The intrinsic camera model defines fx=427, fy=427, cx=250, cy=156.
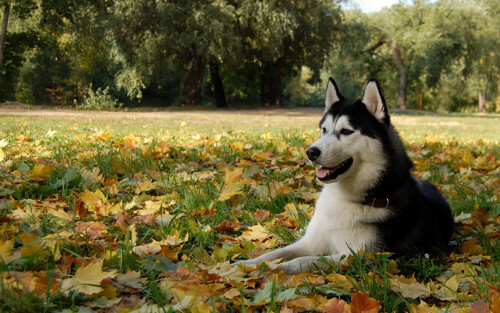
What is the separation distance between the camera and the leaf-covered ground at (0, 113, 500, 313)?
173 cm

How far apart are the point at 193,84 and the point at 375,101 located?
23.0 m

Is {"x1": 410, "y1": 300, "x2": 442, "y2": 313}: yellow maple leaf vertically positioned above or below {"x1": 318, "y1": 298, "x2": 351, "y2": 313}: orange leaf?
below

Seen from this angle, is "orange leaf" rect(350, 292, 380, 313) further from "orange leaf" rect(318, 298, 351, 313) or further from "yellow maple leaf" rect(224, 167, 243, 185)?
"yellow maple leaf" rect(224, 167, 243, 185)

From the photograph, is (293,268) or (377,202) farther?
(377,202)

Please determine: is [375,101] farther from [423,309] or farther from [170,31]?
[170,31]

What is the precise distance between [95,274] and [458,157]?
16.8ft

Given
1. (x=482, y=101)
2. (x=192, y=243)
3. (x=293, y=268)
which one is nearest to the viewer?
(x=293, y=268)

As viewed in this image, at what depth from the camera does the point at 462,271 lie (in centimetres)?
226

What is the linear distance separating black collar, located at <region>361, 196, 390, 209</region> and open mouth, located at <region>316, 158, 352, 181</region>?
0.21 meters

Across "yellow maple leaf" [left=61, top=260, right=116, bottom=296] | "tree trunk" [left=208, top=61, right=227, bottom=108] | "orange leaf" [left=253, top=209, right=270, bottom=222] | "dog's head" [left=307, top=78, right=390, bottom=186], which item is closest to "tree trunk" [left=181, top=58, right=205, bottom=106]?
"tree trunk" [left=208, top=61, right=227, bottom=108]

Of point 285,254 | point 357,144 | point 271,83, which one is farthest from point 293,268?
point 271,83

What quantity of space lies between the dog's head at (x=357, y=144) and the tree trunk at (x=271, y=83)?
25.6 metres

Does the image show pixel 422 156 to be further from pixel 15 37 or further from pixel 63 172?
pixel 15 37

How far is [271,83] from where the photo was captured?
1120 inches
